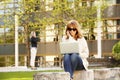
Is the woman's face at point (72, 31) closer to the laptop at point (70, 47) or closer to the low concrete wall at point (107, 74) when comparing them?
the laptop at point (70, 47)

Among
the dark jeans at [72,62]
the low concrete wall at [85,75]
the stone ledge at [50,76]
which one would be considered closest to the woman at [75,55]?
the dark jeans at [72,62]

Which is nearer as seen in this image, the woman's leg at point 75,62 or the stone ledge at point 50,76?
the stone ledge at point 50,76

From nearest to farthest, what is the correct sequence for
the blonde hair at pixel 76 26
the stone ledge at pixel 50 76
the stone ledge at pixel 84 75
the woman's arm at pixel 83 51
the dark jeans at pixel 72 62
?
1. the stone ledge at pixel 50 76
2. the stone ledge at pixel 84 75
3. the dark jeans at pixel 72 62
4. the woman's arm at pixel 83 51
5. the blonde hair at pixel 76 26

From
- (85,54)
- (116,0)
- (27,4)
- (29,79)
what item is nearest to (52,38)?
(116,0)

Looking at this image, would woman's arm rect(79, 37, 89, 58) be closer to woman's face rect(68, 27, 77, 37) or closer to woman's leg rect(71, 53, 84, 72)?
woman's leg rect(71, 53, 84, 72)

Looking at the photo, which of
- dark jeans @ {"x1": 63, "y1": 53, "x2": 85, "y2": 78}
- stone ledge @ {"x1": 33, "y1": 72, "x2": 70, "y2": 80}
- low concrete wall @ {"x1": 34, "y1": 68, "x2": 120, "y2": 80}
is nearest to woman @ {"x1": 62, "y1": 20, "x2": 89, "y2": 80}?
dark jeans @ {"x1": 63, "y1": 53, "x2": 85, "y2": 78}

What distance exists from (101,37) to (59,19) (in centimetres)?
982

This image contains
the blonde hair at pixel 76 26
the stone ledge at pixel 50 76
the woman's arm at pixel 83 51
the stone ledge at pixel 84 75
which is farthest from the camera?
the blonde hair at pixel 76 26

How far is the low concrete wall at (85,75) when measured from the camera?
8602 mm

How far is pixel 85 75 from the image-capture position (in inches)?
387

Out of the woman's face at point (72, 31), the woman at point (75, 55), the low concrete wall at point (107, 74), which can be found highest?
the woman's face at point (72, 31)

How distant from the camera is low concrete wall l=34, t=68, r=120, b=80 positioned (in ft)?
28.2

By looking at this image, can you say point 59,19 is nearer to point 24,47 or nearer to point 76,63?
point 24,47

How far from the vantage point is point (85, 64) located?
9.98 m
